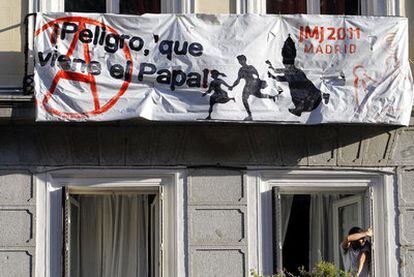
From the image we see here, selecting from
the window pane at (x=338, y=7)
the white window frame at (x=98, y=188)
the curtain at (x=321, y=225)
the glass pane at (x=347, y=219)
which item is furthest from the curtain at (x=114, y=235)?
the window pane at (x=338, y=7)

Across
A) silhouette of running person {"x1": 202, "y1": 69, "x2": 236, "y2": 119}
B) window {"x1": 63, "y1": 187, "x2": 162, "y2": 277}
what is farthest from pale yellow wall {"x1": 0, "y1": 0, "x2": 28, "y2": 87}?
silhouette of running person {"x1": 202, "y1": 69, "x2": 236, "y2": 119}

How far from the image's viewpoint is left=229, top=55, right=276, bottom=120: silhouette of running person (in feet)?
43.5

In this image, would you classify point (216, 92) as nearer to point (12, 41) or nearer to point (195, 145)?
point (195, 145)

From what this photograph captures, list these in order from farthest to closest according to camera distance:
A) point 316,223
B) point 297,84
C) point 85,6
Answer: point 316,223 < point 85,6 < point 297,84

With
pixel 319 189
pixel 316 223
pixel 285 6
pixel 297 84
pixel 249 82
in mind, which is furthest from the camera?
pixel 285 6

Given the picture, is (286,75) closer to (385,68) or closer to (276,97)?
(276,97)

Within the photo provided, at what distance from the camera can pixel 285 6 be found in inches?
572

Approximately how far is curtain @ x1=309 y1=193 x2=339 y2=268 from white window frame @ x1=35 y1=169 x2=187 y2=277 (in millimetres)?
1848

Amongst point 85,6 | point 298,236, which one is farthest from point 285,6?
point 298,236

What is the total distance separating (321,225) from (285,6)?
2.91 m

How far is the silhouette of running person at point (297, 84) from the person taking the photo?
13344mm

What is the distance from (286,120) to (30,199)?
324 cm

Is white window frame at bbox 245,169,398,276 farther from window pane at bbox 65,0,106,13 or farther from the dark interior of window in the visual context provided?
window pane at bbox 65,0,106,13

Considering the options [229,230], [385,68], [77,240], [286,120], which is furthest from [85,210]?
[385,68]
